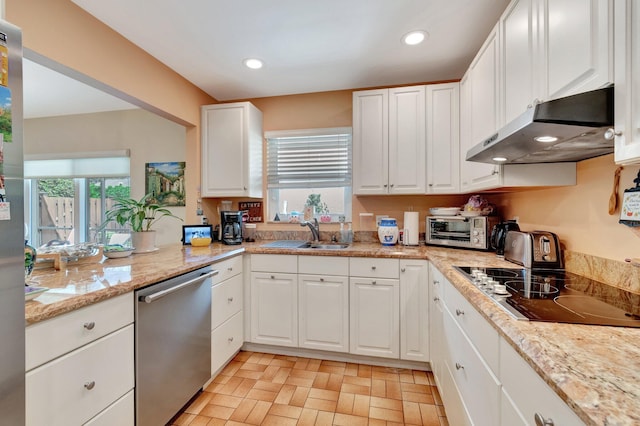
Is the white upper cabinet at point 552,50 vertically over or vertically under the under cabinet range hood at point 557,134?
over

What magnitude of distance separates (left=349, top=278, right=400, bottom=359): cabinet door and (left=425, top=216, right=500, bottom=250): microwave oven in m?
0.61

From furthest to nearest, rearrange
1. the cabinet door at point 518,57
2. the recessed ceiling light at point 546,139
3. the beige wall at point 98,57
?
1. the beige wall at point 98,57
2. the cabinet door at point 518,57
3. the recessed ceiling light at point 546,139

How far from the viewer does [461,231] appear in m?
2.24

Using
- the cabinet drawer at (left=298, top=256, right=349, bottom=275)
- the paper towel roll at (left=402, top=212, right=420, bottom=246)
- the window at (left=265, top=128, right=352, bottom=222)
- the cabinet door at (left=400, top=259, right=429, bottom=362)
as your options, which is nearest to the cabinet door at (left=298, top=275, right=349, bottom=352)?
the cabinet drawer at (left=298, top=256, right=349, bottom=275)

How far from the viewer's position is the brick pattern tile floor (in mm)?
1606

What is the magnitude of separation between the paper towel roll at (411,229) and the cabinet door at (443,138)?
27 cm

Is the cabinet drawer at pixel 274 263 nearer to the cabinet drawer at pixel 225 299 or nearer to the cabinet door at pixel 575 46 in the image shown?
the cabinet drawer at pixel 225 299

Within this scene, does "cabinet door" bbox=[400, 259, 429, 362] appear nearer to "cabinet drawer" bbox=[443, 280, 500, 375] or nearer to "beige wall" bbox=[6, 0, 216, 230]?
"cabinet drawer" bbox=[443, 280, 500, 375]

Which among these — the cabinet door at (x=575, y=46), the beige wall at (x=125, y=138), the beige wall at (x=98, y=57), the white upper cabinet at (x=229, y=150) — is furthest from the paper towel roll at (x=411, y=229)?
the beige wall at (x=125, y=138)

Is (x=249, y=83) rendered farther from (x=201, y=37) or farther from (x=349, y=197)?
(x=349, y=197)

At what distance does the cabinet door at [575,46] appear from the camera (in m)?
0.86

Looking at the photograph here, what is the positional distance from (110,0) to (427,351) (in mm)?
2977

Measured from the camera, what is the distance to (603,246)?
126 centimetres

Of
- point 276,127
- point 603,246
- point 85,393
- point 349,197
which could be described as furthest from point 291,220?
point 603,246
